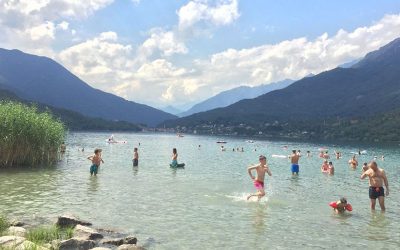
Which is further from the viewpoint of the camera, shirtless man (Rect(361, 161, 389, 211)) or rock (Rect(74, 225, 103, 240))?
shirtless man (Rect(361, 161, 389, 211))

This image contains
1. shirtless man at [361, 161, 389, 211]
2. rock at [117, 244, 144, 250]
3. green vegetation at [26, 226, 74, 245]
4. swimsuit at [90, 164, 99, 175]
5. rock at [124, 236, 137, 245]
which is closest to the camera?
rock at [117, 244, 144, 250]

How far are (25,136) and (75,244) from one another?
2565 centimetres

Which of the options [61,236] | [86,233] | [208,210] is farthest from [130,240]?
[208,210]

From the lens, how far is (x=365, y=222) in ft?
67.8

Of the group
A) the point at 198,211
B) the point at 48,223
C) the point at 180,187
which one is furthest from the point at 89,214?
the point at 180,187

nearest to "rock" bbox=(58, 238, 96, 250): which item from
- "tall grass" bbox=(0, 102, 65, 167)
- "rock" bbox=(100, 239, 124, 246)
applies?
"rock" bbox=(100, 239, 124, 246)

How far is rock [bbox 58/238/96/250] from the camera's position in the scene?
44.8ft

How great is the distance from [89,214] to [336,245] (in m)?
11.3

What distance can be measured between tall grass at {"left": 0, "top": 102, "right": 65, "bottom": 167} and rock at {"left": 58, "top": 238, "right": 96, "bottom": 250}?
79.3 ft

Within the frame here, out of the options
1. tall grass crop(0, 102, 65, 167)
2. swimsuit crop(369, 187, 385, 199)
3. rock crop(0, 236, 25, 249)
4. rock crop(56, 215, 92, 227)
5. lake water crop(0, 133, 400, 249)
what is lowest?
lake water crop(0, 133, 400, 249)

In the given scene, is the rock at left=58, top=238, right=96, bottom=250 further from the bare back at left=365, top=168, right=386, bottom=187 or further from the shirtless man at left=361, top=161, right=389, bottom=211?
the bare back at left=365, top=168, right=386, bottom=187

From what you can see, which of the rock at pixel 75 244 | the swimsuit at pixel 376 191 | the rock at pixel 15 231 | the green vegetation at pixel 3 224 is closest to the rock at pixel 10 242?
the rock at pixel 75 244

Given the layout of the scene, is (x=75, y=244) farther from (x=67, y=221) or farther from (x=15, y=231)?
(x=67, y=221)

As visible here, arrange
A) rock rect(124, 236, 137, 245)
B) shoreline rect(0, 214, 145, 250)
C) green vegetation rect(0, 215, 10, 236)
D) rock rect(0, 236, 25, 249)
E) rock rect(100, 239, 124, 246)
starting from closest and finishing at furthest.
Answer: rock rect(0, 236, 25, 249) < shoreline rect(0, 214, 145, 250) < rock rect(100, 239, 124, 246) < rock rect(124, 236, 137, 245) < green vegetation rect(0, 215, 10, 236)
